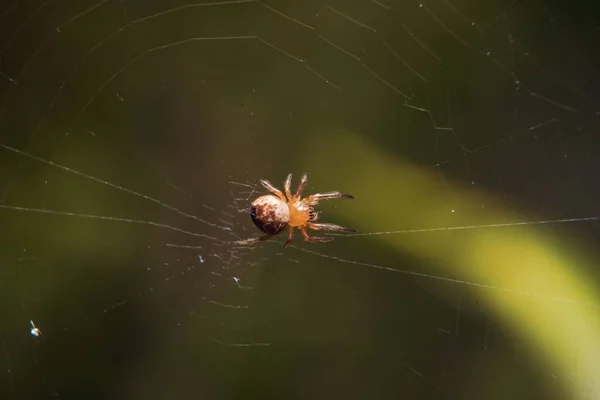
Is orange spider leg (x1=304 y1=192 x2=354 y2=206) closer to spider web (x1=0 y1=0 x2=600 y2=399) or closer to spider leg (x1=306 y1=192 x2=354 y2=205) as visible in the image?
spider leg (x1=306 y1=192 x2=354 y2=205)

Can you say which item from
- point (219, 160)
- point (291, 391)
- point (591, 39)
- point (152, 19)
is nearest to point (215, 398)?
point (291, 391)

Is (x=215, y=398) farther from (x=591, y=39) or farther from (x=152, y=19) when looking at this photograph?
(x=591, y=39)

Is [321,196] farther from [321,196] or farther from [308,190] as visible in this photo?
[308,190]

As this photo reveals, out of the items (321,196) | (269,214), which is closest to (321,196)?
(321,196)

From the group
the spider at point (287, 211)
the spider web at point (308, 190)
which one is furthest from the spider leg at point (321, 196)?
the spider web at point (308, 190)

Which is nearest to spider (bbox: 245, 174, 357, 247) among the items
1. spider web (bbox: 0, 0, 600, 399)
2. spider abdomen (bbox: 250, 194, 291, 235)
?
spider abdomen (bbox: 250, 194, 291, 235)
